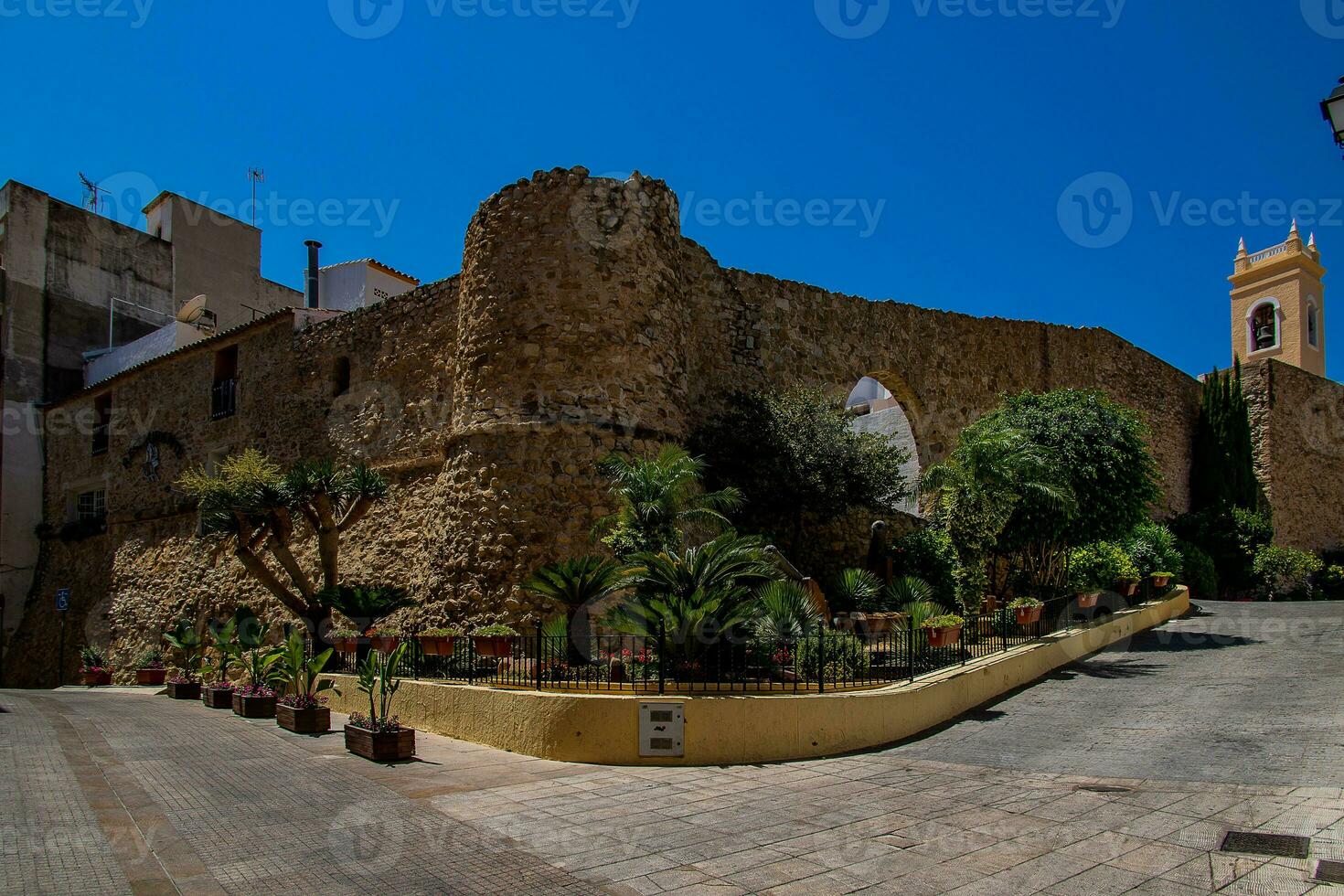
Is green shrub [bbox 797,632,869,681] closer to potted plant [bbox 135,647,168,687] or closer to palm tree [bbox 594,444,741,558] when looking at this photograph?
palm tree [bbox 594,444,741,558]

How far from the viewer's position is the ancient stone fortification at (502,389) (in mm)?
14609

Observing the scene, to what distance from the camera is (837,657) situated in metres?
10.7

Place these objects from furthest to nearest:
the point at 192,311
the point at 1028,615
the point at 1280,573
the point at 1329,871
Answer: the point at 192,311 < the point at 1280,573 < the point at 1028,615 < the point at 1329,871

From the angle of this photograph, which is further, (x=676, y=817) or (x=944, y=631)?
(x=944, y=631)

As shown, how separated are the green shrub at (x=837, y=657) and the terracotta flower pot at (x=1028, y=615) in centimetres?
438

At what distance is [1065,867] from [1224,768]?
2.94 metres

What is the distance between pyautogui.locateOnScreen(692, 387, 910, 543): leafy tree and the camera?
54.7 feet

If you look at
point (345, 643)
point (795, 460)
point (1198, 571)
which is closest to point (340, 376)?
point (345, 643)

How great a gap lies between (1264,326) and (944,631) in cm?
3767

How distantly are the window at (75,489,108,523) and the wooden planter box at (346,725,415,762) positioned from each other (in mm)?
21604

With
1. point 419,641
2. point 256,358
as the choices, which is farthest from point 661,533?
point 256,358

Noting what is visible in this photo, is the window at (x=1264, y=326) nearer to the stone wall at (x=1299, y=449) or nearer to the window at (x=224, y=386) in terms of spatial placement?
the stone wall at (x=1299, y=449)

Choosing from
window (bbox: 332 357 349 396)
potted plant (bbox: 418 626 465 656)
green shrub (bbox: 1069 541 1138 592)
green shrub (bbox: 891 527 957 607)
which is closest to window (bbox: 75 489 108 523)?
window (bbox: 332 357 349 396)

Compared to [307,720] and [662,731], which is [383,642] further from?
[662,731]
